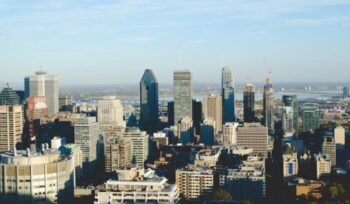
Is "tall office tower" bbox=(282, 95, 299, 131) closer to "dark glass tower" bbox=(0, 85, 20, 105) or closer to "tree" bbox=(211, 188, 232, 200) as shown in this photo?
"dark glass tower" bbox=(0, 85, 20, 105)

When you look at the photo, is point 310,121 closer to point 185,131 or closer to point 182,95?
point 185,131

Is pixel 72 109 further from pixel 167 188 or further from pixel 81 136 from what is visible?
pixel 167 188

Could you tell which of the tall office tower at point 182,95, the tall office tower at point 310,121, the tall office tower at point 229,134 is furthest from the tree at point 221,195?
the tall office tower at point 182,95

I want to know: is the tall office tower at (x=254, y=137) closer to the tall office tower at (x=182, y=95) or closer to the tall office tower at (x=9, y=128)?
the tall office tower at (x=182, y=95)

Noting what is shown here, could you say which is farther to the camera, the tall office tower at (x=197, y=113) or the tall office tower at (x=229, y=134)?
the tall office tower at (x=197, y=113)

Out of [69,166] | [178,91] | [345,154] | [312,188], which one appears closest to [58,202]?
[69,166]
